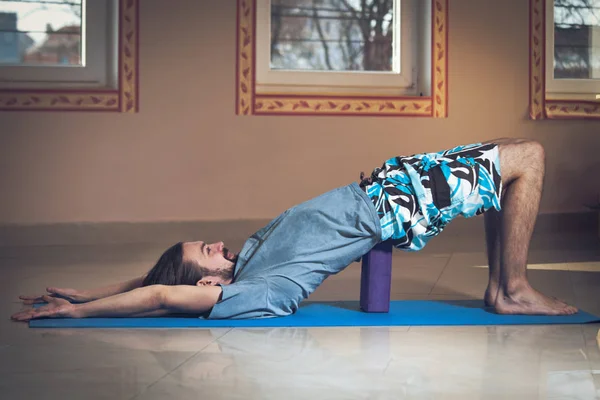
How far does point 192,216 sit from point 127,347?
3.20 meters

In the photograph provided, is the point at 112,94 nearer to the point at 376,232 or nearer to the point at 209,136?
the point at 209,136

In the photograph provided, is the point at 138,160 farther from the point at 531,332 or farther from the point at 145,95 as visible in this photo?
the point at 531,332

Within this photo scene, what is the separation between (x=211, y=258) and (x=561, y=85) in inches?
155

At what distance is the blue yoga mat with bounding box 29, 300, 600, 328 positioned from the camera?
2.61 metres

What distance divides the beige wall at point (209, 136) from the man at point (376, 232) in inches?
101

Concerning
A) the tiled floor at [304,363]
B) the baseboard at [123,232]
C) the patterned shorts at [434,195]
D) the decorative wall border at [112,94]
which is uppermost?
the decorative wall border at [112,94]

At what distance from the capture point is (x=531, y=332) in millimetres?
2533

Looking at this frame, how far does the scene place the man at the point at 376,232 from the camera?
274 centimetres

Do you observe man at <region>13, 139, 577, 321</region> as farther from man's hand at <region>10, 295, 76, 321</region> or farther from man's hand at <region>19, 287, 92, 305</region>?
man's hand at <region>19, 287, 92, 305</region>

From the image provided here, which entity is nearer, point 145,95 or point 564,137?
point 145,95

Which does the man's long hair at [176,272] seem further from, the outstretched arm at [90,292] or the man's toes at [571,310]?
the man's toes at [571,310]

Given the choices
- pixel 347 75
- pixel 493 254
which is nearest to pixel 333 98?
pixel 347 75

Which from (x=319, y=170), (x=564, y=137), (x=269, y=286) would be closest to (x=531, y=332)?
(x=269, y=286)

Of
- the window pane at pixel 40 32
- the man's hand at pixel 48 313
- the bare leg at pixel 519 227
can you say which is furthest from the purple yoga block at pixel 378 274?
the window pane at pixel 40 32
